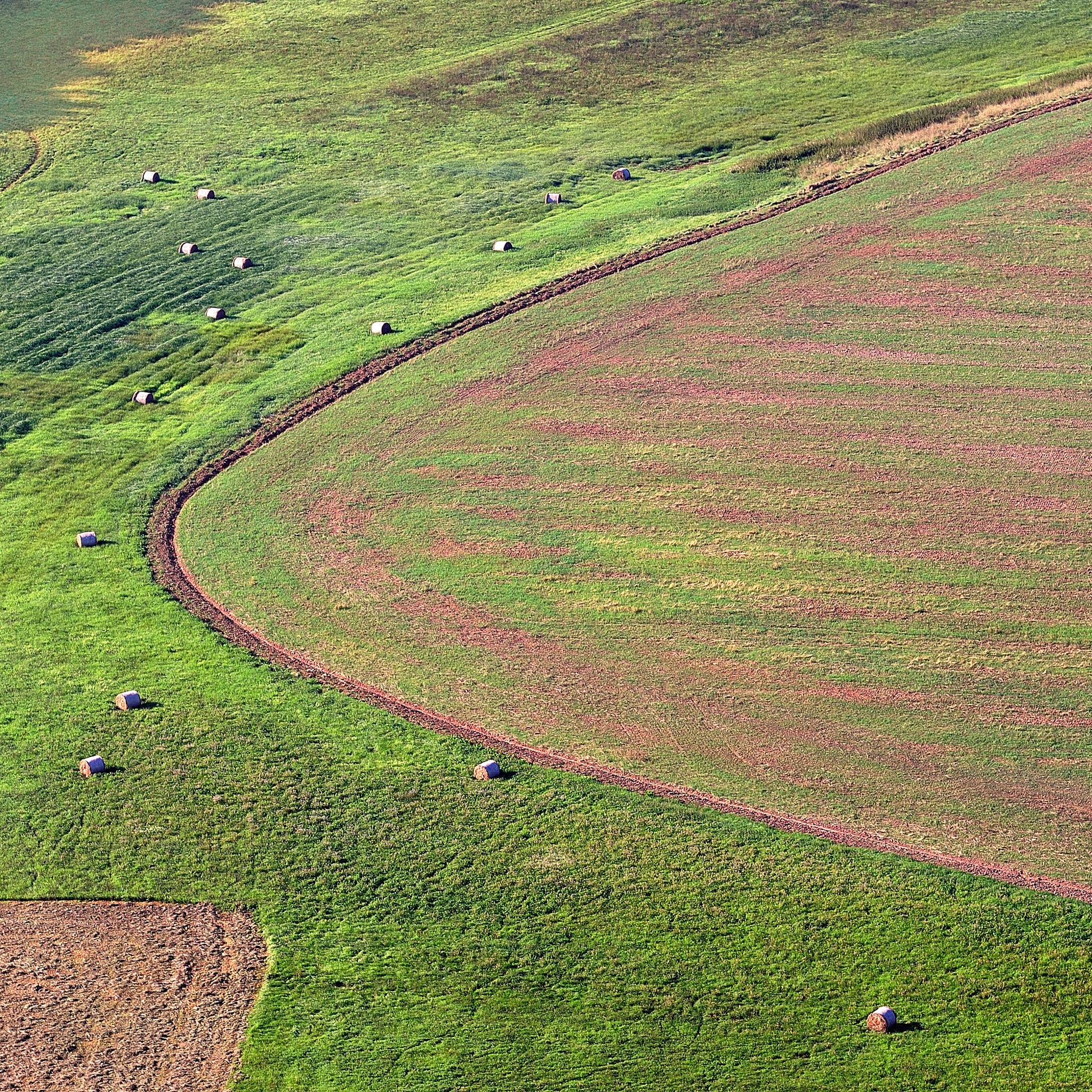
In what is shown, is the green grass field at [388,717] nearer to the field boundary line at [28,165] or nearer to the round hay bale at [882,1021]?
the round hay bale at [882,1021]

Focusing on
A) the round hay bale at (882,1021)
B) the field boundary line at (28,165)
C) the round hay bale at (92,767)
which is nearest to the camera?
the round hay bale at (882,1021)

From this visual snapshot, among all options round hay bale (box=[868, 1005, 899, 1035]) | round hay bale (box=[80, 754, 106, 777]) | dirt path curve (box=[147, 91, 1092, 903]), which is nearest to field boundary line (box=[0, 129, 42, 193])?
dirt path curve (box=[147, 91, 1092, 903])

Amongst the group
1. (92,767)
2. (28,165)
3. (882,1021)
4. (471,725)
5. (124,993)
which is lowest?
(882,1021)

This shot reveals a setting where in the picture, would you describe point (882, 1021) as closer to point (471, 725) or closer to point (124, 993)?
point (471, 725)

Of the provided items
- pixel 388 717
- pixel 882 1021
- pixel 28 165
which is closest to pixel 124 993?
pixel 388 717

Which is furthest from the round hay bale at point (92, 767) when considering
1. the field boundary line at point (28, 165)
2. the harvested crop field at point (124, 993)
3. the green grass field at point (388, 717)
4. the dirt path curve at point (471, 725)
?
the field boundary line at point (28, 165)

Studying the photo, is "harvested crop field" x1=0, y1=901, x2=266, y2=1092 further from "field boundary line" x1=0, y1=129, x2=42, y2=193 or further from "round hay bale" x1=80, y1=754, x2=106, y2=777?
"field boundary line" x1=0, y1=129, x2=42, y2=193
